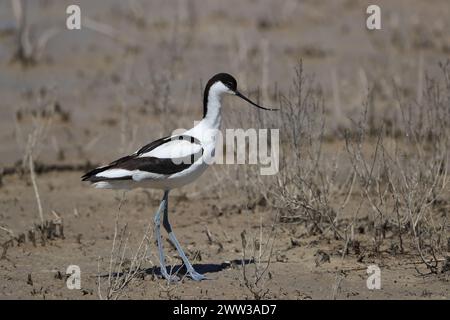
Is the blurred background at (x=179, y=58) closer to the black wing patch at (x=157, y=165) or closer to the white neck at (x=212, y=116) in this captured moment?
the white neck at (x=212, y=116)

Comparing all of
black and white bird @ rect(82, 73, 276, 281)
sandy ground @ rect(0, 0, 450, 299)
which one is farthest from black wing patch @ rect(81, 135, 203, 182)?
sandy ground @ rect(0, 0, 450, 299)

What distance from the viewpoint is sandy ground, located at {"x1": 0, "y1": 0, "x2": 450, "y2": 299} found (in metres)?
5.84

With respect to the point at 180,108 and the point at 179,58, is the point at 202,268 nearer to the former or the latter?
the point at 179,58

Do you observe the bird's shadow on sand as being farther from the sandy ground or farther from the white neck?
the white neck

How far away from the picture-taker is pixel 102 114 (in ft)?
34.7

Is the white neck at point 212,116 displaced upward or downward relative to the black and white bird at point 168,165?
upward

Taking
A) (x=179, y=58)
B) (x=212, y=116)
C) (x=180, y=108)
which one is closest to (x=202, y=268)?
(x=212, y=116)

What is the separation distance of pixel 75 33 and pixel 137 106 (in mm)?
3503

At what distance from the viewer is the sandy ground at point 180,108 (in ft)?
19.1

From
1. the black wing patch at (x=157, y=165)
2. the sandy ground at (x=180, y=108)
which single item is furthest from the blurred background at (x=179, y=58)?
the black wing patch at (x=157, y=165)

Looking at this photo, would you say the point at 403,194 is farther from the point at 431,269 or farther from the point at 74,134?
the point at 74,134

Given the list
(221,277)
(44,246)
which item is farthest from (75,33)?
(221,277)

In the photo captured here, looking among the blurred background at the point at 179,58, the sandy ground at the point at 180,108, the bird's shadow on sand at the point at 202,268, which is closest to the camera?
the sandy ground at the point at 180,108
